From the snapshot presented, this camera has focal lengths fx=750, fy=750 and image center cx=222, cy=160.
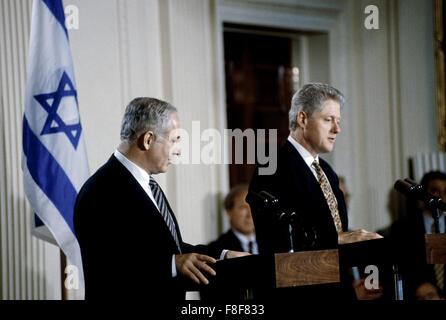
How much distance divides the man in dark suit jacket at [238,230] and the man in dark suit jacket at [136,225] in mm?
2295

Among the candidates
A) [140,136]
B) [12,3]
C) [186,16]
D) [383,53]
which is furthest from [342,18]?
[140,136]

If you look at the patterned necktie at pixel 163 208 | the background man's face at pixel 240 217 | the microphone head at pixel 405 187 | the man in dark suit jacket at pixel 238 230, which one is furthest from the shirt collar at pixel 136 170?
the background man's face at pixel 240 217

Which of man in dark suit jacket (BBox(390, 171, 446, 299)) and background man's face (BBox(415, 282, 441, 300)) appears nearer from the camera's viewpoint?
background man's face (BBox(415, 282, 441, 300))

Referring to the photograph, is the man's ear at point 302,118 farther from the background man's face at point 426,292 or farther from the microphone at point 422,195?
the background man's face at point 426,292

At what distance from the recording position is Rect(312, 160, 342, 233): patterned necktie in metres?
3.45

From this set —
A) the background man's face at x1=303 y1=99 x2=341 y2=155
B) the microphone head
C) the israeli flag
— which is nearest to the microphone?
the microphone head

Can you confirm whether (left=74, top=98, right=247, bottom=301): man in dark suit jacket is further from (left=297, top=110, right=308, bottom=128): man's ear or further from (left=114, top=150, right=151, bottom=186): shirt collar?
(left=297, top=110, right=308, bottom=128): man's ear

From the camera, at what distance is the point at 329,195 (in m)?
3.52

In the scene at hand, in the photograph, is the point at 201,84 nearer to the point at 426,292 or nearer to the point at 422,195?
the point at 426,292

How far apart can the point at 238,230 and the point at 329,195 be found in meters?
2.21

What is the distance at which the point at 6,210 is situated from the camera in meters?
4.86

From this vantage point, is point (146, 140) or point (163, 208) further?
point (163, 208)

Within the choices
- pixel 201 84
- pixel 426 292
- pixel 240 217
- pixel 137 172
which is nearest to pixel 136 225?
pixel 137 172

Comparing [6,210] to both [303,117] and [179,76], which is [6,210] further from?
[303,117]
